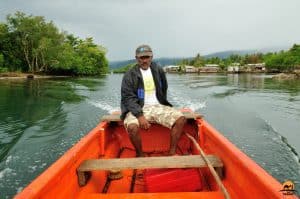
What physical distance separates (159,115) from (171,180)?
3.50 feet

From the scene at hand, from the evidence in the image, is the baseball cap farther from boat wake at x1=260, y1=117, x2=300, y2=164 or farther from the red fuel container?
boat wake at x1=260, y1=117, x2=300, y2=164

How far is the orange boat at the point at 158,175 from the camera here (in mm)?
2027

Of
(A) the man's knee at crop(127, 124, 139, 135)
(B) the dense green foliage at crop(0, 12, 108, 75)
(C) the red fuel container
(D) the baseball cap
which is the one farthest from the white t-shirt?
(B) the dense green foliage at crop(0, 12, 108, 75)

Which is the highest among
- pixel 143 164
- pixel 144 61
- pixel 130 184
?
pixel 144 61

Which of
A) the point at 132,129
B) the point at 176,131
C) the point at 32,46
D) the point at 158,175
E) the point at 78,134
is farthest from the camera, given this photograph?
the point at 32,46

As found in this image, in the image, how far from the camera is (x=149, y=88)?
4016mm

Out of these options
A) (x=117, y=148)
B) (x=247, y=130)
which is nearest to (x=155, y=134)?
(x=117, y=148)

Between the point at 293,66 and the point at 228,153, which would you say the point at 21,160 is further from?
the point at 293,66

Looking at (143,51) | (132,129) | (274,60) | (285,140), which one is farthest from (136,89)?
(274,60)

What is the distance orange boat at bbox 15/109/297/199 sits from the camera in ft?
6.65

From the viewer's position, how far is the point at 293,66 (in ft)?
260

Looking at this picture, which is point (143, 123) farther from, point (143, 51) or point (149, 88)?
point (143, 51)

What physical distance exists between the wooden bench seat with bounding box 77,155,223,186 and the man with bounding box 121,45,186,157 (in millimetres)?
780

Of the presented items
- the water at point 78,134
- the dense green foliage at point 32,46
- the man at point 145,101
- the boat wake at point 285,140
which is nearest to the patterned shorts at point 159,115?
the man at point 145,101
